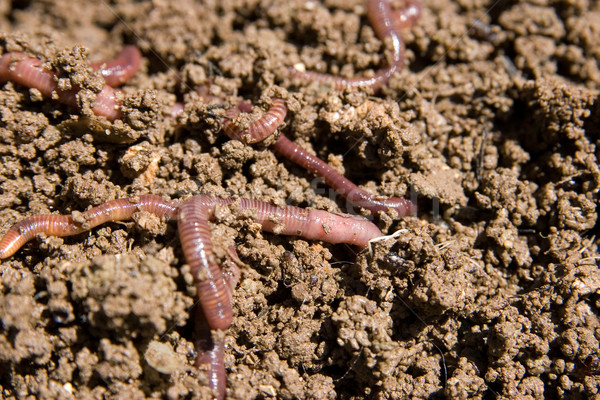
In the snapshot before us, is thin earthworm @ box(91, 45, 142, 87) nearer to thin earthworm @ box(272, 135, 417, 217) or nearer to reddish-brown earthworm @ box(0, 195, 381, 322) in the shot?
reddish-brown earthworm @ box(0, 195, 381, 322)

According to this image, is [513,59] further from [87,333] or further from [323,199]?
[87,333]

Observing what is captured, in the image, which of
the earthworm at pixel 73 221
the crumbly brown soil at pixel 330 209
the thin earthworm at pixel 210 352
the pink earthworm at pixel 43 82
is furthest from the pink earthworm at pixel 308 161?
the thin earthworm at pixel 210 352

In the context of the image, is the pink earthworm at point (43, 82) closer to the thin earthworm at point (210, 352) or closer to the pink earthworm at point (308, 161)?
the pink earthworm at point (308, 161)

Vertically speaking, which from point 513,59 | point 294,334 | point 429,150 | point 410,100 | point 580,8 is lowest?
point 294,334

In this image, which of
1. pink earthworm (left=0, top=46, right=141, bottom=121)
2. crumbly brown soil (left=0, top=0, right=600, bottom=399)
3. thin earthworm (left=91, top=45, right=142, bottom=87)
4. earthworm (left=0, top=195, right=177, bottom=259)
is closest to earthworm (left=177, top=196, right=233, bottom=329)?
crumbly brown soil (left=0, top=0, right=600, bottom=399)

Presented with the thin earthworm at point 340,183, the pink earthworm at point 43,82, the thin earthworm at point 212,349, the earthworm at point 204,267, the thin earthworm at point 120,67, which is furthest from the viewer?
the thin earthworm at point 120,67

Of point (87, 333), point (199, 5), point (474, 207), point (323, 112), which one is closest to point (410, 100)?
point (323, 112)
